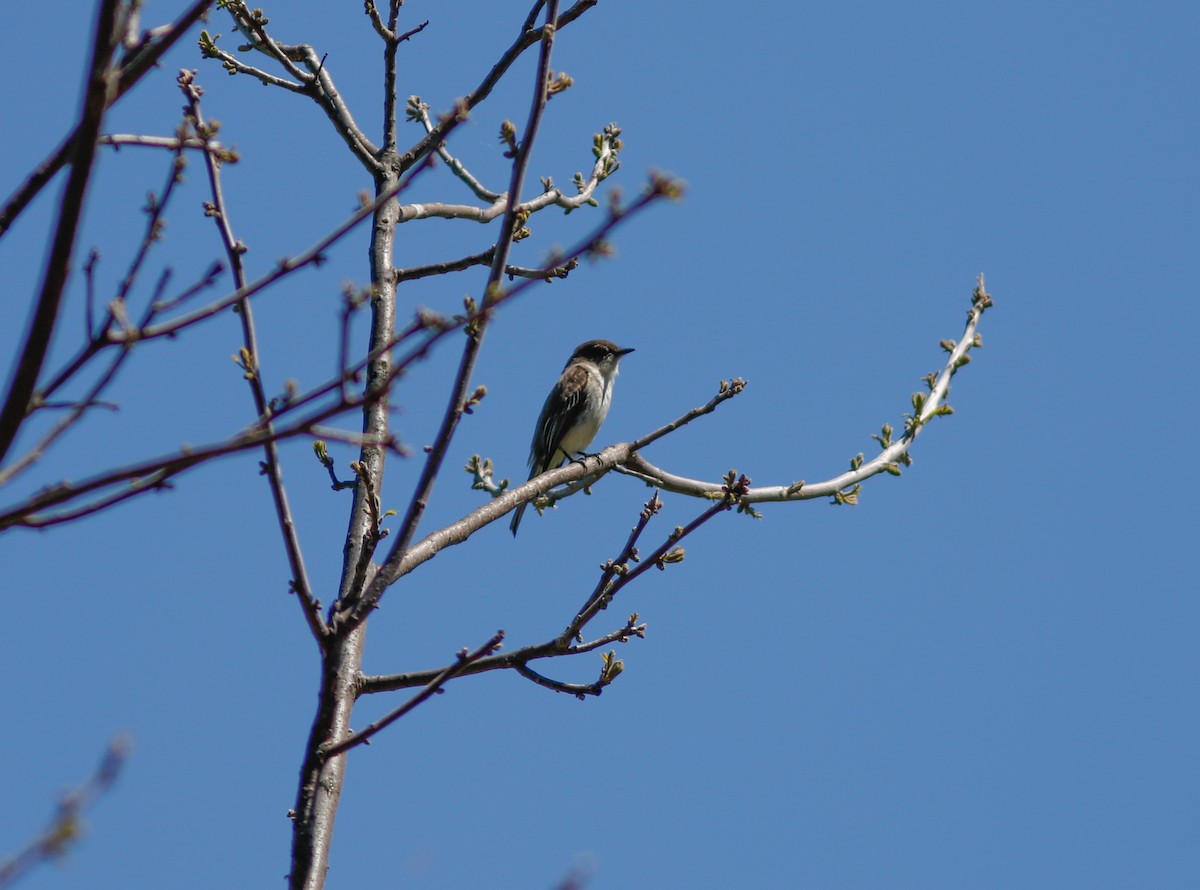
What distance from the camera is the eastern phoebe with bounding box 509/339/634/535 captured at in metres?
10.2

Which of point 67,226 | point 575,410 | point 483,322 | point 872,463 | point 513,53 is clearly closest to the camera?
point 67,226

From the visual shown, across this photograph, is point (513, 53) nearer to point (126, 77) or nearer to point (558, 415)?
point (126, 77)

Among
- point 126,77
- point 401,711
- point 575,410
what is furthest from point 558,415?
point 126,77

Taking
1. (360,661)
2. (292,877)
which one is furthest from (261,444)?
(360,661)

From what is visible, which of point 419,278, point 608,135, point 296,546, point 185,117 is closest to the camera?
point 185,117

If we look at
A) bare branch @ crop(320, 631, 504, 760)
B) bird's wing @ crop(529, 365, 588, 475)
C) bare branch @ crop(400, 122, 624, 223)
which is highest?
bird's wing @ crop(529, 365, 588, 475)

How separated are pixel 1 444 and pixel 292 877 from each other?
1.69 metres

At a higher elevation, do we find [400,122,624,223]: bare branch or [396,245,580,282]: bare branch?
[400,122,624,223]: bare branch

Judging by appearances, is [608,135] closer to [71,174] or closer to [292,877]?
[292,877]

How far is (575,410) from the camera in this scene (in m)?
10.2

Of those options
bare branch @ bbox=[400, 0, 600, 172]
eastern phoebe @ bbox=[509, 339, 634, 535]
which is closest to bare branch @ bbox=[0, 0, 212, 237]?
bare branch @ bbox=[400, 0, 600, 172]

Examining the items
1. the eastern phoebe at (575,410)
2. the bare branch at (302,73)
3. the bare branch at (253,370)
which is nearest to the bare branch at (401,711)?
the bare branch at (253,370)

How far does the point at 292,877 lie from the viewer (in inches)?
125

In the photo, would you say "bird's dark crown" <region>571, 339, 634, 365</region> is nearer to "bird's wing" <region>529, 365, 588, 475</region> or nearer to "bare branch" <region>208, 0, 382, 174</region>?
"bird's wing" <region>529, 365, 588, 475</region>
